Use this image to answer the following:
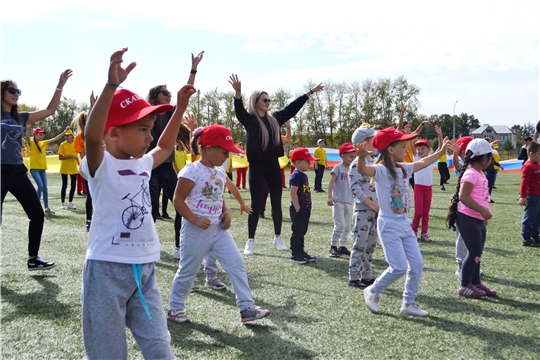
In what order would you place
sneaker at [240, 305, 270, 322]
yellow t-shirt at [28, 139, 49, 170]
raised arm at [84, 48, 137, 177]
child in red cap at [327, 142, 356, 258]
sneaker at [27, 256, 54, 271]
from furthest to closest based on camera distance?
1. yellow t-shirt at [28, 139, 49, 170]
2. child in red cap at [327, 142, 356, 258]
3. sneaker at [27, 256, 54, 271]
4. sneaker at [240, 305, 270, 322]
5. raised arm at [84, 48, 137, 177]

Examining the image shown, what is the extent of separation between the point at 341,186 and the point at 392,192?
9.30 feet

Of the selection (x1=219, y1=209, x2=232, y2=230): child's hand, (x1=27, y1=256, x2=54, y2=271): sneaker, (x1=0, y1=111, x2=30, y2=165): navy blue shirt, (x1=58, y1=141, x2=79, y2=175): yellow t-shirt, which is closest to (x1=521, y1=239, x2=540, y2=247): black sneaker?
(x1=219, y1=209, x2=232, y2=230): child's hand

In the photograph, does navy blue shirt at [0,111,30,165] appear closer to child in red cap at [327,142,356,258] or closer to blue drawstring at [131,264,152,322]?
blue drawstring at [131,264,152,322]

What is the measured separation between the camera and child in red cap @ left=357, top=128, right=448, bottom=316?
4652mm

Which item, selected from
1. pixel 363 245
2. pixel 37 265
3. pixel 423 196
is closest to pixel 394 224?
pixel 363 245

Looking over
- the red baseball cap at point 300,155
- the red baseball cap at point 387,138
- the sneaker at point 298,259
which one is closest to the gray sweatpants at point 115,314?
the red baseball cap at point 387,138

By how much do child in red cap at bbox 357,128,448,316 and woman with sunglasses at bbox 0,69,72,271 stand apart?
3.68 metres

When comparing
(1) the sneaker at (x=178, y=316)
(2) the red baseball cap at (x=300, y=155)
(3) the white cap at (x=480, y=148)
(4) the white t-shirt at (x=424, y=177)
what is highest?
(3) the white cap at (x=480, y=148)

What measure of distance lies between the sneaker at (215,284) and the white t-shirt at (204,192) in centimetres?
132

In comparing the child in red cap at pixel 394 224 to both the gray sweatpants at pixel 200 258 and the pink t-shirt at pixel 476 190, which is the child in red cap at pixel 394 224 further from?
the gray sweatpants at pixel 200 258

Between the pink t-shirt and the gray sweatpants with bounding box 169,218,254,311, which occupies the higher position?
the pink t-shirt

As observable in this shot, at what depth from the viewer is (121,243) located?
8.49 feet

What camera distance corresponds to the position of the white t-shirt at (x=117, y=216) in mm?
2566

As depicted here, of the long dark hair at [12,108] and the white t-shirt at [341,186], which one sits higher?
the long dark hair at [12,108]
